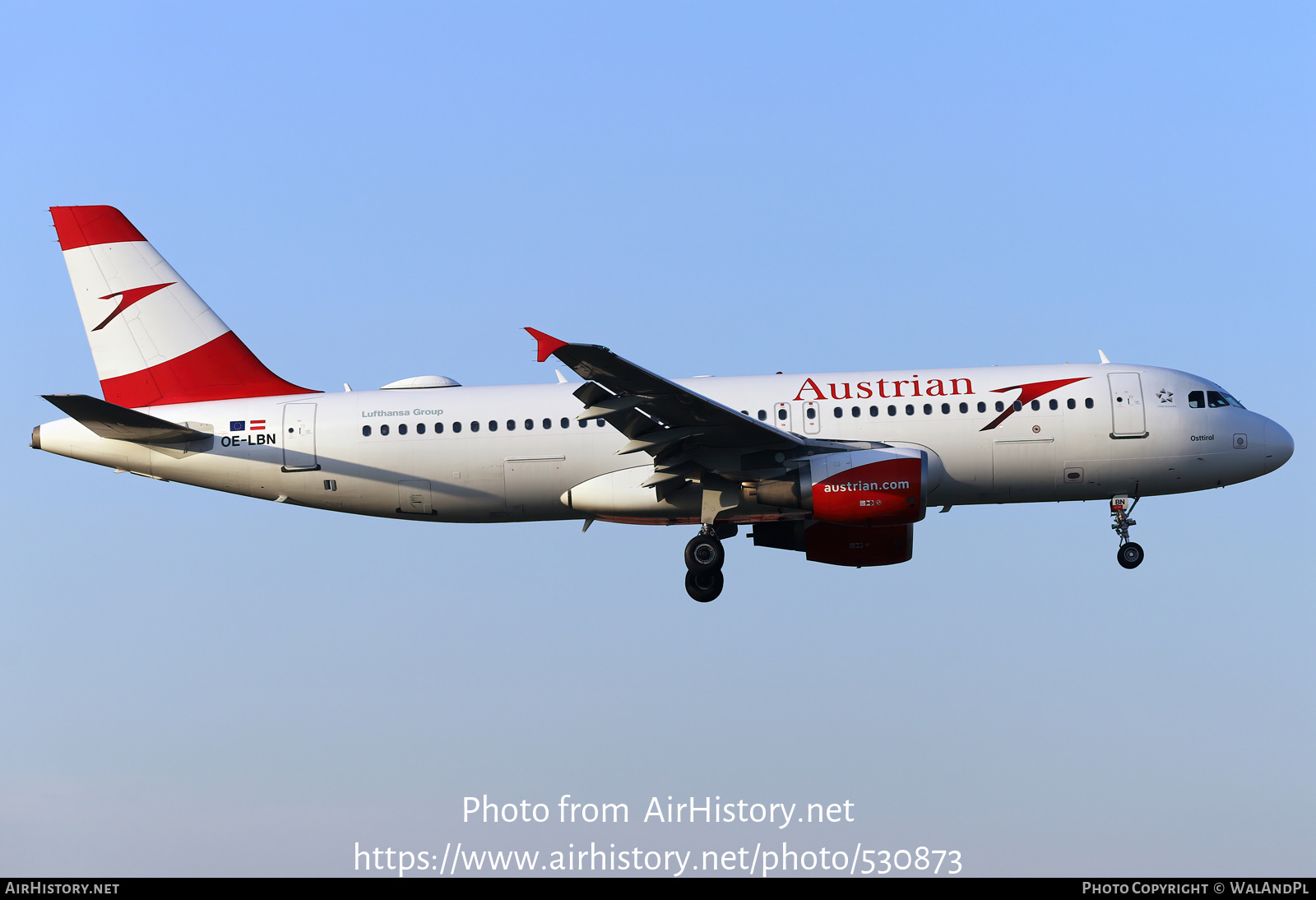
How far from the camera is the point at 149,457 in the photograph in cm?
2869

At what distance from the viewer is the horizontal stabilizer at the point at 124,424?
85.8 feet

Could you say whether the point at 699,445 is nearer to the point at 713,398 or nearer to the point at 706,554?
the point at 713,398

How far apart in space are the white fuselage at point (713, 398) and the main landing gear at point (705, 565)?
3.12 ft

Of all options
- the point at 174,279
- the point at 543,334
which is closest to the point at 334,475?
the point at 174,279

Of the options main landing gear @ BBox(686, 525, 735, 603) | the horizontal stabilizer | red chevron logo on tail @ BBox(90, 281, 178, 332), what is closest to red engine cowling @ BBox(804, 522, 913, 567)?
main landing gear @ BBox(686, 525, 735, 603)

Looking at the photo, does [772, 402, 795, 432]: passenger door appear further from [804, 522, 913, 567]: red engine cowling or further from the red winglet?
the red winglet

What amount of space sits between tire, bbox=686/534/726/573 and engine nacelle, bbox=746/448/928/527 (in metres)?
2.55

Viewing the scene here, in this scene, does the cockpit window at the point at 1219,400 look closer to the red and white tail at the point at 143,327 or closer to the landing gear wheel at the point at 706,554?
the landing gear wheel at the point at 706,554

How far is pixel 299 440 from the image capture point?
28875 millimetres

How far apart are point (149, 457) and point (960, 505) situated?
1870 centimetres

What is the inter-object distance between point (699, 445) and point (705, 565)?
3.00m

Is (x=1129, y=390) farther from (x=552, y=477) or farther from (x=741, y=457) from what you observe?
(x=552, y=477)

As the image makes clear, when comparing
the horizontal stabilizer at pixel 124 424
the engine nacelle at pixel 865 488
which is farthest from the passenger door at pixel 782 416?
the horizontal stabilizer at pixel 124 424

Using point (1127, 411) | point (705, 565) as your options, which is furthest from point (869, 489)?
point (1127, 411)
